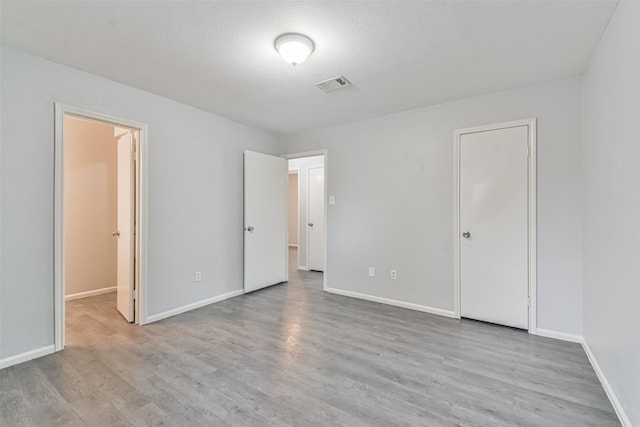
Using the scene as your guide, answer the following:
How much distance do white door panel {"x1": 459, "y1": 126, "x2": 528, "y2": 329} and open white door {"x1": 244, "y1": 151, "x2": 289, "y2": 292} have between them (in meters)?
2.62

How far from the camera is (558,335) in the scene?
8.77ft

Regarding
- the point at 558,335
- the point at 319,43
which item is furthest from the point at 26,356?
the point at 558,335

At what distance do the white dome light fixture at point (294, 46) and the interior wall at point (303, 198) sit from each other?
12.4 ft

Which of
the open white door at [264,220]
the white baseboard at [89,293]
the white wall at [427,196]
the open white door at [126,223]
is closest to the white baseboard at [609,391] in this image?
the white wall at [427,196]

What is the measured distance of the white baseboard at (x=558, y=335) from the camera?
260 cm

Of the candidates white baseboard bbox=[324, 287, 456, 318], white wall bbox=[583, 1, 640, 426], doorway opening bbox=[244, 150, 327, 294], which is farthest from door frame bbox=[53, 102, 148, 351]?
white wall bbox=[583, 1, 640, 426]

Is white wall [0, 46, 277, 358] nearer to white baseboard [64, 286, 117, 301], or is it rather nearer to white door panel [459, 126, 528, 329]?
white baseboard [64, 286, 117, 301]

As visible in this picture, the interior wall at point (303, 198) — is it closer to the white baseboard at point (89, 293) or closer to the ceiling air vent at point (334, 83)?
the ceiling air vent at point (334, 83)

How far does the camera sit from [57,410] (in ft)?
5.68

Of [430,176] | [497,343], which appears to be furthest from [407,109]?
[497,343]

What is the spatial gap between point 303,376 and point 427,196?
7.70 feet

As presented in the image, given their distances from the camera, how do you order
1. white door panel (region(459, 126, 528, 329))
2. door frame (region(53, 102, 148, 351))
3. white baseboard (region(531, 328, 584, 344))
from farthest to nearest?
white door panel (region(459, 126, 528, 329)) → white baseboard (region(531, 328, 584, 344)) → door frame (region(53, 102, 148, 351))

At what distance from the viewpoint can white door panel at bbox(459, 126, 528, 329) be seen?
285 centimetres

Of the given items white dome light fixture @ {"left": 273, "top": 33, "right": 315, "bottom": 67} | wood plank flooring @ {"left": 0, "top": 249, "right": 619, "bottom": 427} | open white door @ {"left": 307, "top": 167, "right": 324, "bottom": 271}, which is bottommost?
wood plank flooring @ {"left": 0, "top": 249, "right": 619, "bottom": 427}
